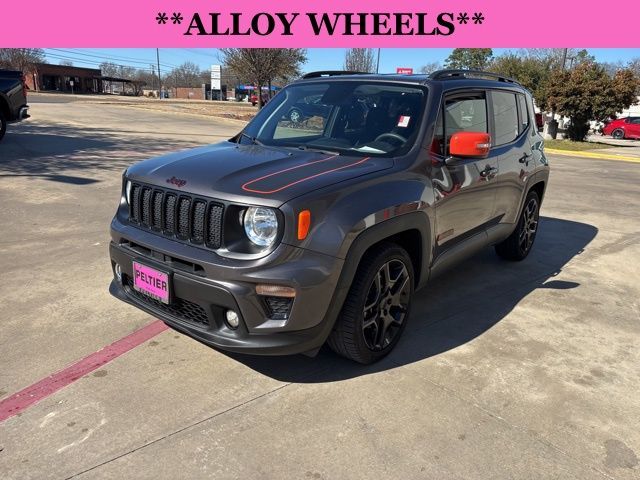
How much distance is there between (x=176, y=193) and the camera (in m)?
2.96

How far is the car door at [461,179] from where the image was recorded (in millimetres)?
3625

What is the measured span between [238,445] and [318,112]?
2.50 metres

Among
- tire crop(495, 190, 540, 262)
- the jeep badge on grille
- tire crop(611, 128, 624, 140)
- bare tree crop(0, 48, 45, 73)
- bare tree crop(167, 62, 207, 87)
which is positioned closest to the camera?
Result: the jeep badge on grille

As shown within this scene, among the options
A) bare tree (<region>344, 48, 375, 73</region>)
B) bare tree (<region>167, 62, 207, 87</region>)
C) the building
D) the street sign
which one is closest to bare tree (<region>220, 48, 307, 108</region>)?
bare tree (<region>344, 48, 375, 73</region>)

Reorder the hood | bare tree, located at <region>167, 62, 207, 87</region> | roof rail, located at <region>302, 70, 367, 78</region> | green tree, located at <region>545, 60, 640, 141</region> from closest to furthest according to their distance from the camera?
the hood
roof rail, located at <region>302, 70, 367, 78</region>
green tree, located at <region>545, 60, 640, 141</region>
bare tree, located at <region>167, 62, 207, 87</region>

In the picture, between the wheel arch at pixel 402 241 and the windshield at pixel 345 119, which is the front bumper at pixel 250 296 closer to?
the wheel arch at pixel 402 241

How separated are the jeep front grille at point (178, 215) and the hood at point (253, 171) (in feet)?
0.19

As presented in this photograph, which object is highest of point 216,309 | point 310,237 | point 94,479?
point 310,237

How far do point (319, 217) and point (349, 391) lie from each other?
41.6 inches

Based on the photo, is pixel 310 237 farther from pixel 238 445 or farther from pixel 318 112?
A: pixel 318 112

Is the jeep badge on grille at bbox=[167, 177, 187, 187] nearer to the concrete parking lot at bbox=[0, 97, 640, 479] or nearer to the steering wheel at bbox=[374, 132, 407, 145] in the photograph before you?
the concrete parking lot at bbox=[0, 97, 640, 479]

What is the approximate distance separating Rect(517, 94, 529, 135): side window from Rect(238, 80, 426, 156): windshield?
1840 mm

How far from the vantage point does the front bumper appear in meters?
2.62

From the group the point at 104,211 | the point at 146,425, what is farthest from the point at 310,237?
the point at 104,211
